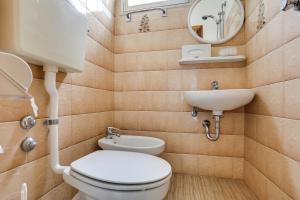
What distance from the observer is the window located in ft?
5.13

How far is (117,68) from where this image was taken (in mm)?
1710

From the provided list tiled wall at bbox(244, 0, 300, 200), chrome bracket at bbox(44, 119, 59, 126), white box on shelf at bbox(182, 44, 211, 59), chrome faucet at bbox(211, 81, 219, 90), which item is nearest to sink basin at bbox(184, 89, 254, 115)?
tiled wall at bbox(244, 0, 300, 200)

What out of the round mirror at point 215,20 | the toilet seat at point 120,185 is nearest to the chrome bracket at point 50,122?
the toilet seat at point 120,185

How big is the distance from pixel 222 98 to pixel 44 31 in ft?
3.45

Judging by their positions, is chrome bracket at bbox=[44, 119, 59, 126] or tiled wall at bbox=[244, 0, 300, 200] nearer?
tiled wall at bbox=[244, 0, 300, 200]

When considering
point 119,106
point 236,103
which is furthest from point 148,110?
point 236,103

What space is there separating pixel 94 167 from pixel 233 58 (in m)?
1.26

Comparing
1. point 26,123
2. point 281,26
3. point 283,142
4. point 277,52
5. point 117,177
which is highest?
point 281,26

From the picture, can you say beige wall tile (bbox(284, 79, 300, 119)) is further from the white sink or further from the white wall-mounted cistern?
the white wall-mounted cistern

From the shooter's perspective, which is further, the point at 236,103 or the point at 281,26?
the point at 236,103

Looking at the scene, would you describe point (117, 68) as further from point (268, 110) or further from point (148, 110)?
point (268, 110)

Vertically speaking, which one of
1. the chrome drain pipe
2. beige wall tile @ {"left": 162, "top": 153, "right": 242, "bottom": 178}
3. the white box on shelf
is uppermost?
the white box on shelf

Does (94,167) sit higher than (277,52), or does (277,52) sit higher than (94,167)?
(277,52)

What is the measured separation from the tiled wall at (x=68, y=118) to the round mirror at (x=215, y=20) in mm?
802
